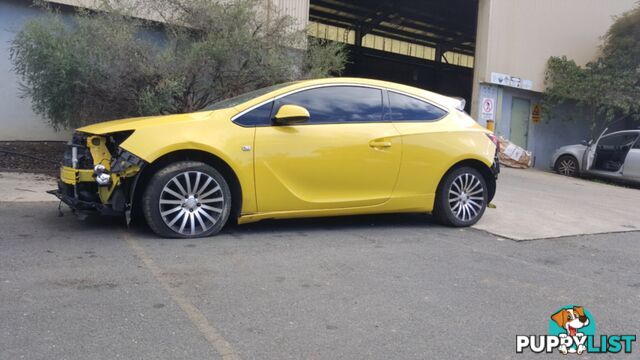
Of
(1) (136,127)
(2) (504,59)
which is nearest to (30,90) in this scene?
(1) (136,127)

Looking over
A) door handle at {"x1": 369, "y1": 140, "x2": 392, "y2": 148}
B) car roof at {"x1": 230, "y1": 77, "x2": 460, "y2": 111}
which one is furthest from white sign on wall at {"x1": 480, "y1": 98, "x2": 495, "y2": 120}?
door handle at {"x1": 369, "y1": 140, "x2": 392, "y2": 148}

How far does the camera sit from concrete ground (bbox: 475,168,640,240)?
6688mm

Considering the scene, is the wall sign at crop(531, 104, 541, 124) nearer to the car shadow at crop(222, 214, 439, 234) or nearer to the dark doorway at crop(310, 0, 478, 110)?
the dark doorway at crop(310, 0, 478, 110)

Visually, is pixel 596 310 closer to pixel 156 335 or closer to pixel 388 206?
pixel 388 206

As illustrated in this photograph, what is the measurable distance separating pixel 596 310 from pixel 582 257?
1610mm

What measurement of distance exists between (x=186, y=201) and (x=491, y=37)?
48.0 feet

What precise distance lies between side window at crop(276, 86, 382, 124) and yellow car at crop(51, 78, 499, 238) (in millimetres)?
12

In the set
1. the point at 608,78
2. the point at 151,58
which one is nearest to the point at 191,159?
the point at 151,58

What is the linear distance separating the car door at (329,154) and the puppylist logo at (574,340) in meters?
2.53

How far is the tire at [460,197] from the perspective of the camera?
638 centimetres

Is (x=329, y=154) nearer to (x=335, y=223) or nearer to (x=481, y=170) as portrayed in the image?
(x=335, y=223)

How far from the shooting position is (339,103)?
5.89m

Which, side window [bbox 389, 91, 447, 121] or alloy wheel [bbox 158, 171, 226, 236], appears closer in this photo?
alloy wheel [bbox 158, 171, 226, 236]

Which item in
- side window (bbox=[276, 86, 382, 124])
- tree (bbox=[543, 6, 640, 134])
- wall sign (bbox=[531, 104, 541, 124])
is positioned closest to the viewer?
side window (bbox=[276, 86, 382, 124])
